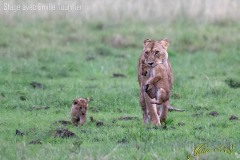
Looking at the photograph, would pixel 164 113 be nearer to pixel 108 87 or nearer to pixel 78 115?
pixel 78 115

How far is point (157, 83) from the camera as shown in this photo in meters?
9.41

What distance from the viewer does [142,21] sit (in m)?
20.0

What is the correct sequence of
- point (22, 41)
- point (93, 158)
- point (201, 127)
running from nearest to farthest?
point (93, 158)
point (201, 127)
point (22, 41)

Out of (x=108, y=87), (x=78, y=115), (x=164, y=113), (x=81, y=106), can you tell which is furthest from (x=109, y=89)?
(x=164, y=113)

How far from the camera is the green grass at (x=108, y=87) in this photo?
26.8 feet

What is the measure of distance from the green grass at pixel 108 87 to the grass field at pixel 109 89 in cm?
1

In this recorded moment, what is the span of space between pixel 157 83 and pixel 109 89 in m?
3.31

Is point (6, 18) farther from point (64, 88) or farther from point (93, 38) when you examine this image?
point (64, 88)

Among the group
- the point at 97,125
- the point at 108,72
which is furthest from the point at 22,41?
the point at 97,125

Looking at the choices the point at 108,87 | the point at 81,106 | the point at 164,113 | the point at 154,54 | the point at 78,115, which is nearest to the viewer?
the point at 154,54

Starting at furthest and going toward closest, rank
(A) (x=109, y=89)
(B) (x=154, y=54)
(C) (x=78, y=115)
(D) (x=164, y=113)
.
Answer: (A) (x=109, y=89) → (C) (x=78, y=115) → (D) (x=164, y=113) → (B) (x=154, y=54)

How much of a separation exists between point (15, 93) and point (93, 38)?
20.8ft

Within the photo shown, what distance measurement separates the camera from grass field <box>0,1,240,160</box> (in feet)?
26.7

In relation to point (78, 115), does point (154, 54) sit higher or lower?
higher
